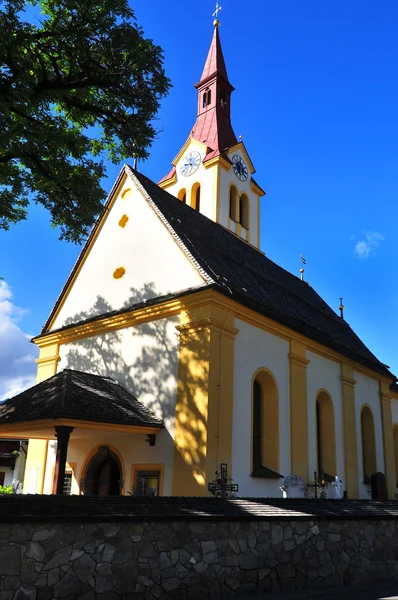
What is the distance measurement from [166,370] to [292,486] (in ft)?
14.3

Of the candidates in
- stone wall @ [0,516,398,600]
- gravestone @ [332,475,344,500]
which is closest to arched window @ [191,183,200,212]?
gravestone @ [332,475,344,500]

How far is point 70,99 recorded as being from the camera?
455 inches

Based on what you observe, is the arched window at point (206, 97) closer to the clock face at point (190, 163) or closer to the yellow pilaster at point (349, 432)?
the clock face at point (190, 163)

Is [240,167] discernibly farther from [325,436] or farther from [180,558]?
[180,558]

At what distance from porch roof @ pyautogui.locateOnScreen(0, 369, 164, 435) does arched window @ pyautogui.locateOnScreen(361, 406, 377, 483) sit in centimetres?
1028

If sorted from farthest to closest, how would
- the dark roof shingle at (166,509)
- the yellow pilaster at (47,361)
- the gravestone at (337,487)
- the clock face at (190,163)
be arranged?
the clock face at (190,163) < the yellow pilaster at (47,361) < the gravestone at (337,487) < the dark roof shingle at (166,509)

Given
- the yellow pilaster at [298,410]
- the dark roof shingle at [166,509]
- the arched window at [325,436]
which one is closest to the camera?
the dark roof shingle at [166,509]

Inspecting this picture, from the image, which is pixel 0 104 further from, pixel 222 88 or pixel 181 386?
pixel 222 88

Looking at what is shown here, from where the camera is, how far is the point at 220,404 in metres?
12.9

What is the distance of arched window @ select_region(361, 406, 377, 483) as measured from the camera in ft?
66.1

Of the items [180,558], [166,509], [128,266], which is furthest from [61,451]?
[128,266]

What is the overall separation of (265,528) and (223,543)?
83cm

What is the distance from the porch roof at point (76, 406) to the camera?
11.7 meters

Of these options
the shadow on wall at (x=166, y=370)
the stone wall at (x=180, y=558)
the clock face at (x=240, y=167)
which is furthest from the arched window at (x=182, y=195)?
the stone wall at (x=180, y=558)
